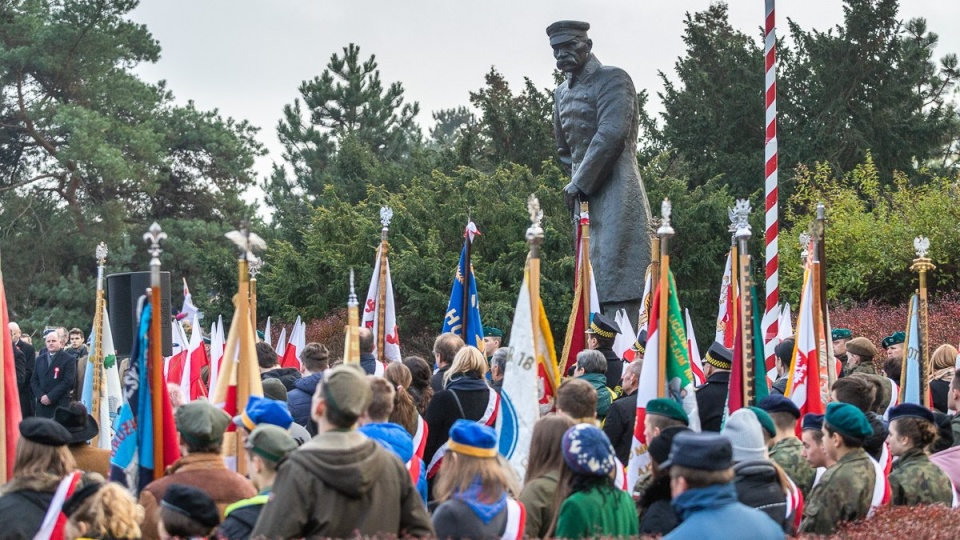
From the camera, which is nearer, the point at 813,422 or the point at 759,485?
the point at 759,485

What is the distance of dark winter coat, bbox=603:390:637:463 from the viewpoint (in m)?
8.92

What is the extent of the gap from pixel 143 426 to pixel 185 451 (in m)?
1.00

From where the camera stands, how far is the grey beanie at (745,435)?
655 cm

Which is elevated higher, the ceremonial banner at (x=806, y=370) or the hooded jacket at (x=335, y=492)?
the ceremonial banner at (x=806, y=370)

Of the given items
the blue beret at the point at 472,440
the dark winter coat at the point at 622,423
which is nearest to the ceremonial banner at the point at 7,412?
the blue beret at the point at 472,440

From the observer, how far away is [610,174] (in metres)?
14.5

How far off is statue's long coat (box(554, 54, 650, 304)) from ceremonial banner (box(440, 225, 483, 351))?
287 cm

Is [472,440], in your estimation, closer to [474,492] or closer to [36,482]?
[474,492]

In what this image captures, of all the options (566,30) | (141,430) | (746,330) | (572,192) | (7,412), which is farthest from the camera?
(572,192)

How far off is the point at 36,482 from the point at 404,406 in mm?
2753

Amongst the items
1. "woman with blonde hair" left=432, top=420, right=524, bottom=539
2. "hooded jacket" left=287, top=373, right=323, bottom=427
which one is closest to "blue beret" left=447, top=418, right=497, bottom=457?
"woman with blonde hair" left=432, top=420, right=524, bottom=539

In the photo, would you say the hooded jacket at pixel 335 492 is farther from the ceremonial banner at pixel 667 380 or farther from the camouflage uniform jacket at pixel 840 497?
the ceremonial banner at pixel 667 380

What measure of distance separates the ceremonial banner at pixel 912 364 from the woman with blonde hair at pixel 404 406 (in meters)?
4.15

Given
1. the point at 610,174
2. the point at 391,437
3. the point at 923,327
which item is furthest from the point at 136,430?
the point at 610,174
